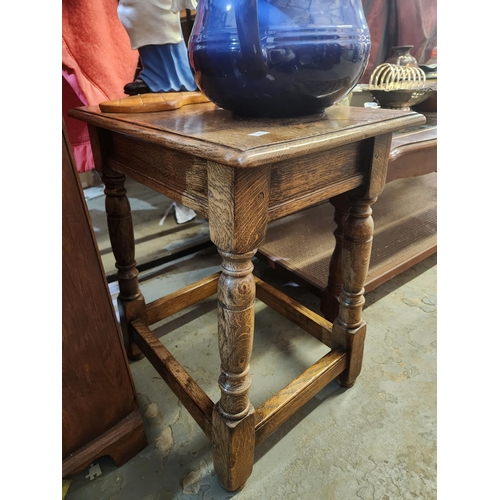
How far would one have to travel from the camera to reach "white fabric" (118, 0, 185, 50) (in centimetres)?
68

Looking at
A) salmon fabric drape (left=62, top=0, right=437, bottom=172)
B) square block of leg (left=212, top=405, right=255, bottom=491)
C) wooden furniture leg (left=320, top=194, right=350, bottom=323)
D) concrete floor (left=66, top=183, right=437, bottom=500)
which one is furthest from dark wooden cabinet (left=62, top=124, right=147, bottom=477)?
salmon fabric drape (left=62, top=0, right=437, bottom=172)

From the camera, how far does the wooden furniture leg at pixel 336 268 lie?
881 mm

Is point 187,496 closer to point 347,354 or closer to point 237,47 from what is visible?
point 347,354

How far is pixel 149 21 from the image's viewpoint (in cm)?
70

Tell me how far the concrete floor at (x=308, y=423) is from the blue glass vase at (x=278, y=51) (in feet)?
1.97

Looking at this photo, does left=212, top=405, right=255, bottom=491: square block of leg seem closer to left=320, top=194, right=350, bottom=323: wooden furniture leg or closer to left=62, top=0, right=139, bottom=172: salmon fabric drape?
left=320, top=194, right=350, bottom=323: wooden furniture leg

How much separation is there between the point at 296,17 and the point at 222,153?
197 mm

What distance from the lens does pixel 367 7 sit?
2191 mm

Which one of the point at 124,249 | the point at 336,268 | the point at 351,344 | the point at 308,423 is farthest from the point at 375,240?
the point at 124,249

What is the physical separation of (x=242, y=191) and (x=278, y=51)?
175 millimetres

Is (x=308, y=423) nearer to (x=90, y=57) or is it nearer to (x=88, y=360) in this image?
(x=88, y=360)

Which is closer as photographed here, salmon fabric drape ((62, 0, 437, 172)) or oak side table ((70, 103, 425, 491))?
oak side table ((70, 103, 425, 491))

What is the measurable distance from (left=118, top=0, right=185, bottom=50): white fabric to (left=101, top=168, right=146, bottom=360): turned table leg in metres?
0.27

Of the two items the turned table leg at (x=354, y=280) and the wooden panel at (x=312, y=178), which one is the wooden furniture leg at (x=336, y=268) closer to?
the turned table leg at (x=354, y=280)
